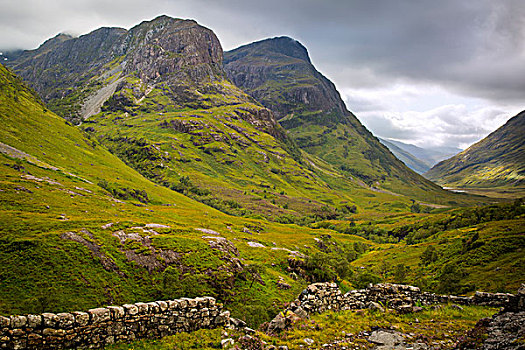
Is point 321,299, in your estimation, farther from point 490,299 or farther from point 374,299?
point 490,299

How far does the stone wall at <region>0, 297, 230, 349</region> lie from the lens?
10930 mm

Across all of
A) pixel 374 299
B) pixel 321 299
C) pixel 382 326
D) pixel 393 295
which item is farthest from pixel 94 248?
pixel 393 295

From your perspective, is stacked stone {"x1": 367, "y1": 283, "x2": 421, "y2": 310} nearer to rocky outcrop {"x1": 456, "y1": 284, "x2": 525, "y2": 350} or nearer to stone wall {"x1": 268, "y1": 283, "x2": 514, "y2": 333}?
stone wall {"x1": 268, "y1": 283, "x2": 514, "y2": 333}

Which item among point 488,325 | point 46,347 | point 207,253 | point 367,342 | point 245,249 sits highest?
point 488,325

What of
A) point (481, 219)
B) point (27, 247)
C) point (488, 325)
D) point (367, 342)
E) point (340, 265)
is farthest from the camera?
point (481, 219)

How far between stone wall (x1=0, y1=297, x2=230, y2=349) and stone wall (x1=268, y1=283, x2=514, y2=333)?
589cm

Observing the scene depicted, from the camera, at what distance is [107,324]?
506 inches

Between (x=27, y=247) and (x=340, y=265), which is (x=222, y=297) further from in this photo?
(x=340, y=265)

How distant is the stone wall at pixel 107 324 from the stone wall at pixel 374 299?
5.89 m

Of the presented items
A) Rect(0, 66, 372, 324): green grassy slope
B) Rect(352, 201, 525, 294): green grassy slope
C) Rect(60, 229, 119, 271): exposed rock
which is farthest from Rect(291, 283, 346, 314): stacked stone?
Rect(352, 201, 525, 294): green grassy slope

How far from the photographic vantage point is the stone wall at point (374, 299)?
1828 cm

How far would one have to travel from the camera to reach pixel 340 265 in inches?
1907

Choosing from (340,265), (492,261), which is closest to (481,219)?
(492,261)

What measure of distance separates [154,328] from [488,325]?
1745 cm
